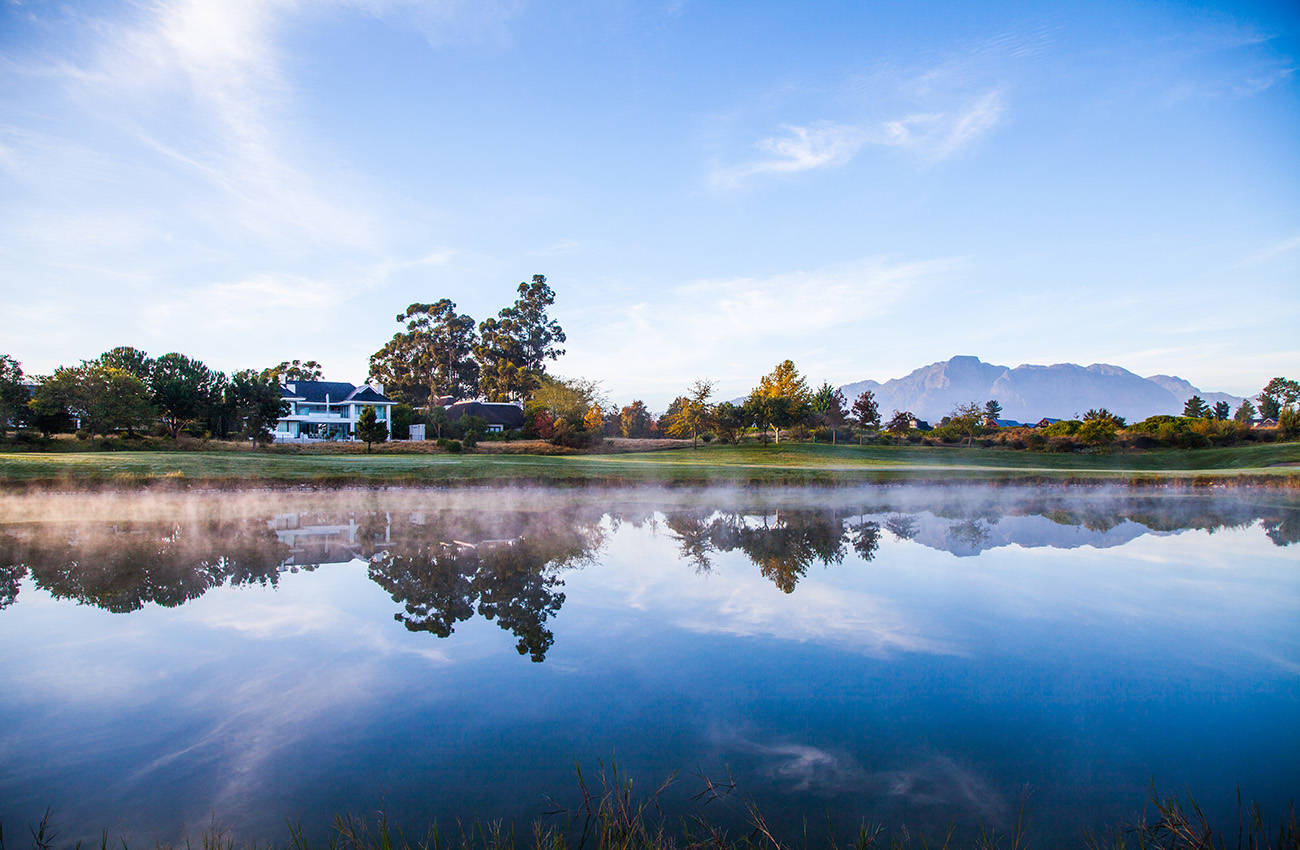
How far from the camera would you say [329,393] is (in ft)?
225

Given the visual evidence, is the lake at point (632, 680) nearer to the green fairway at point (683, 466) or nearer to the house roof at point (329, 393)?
the green fairway at point (683, 466)

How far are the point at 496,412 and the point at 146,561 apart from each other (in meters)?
63.3

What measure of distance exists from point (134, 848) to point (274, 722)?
57.2 inches

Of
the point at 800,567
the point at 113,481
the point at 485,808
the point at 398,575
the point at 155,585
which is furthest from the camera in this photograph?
the point at 113,481

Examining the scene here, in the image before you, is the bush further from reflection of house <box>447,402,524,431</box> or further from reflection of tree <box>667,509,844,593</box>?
reflection of house <box>447,402,524,431</box>

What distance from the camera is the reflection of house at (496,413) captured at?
70.4 meters

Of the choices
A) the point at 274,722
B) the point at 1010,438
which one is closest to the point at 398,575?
the point at 274,722

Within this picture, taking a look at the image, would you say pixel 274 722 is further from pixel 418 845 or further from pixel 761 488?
pixel 761 488

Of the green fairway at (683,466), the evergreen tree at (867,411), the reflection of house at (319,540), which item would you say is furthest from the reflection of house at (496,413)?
the reflection of house at (319,540)

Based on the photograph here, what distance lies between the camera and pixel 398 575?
31.0ft

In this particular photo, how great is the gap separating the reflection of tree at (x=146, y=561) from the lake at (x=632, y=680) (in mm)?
85

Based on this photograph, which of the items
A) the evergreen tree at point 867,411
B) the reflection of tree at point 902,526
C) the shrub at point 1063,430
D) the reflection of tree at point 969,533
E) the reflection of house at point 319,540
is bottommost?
the reflection of tree at point 969,533

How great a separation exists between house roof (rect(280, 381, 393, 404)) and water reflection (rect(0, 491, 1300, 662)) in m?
56.0

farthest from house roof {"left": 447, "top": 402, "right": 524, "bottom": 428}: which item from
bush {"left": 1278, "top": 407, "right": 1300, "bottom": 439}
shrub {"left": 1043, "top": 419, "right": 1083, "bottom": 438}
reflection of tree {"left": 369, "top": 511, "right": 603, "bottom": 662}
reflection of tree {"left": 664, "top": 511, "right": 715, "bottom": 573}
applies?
bush {"left": 1278, "top": 407, "right": 1300, "bottom": 439}
